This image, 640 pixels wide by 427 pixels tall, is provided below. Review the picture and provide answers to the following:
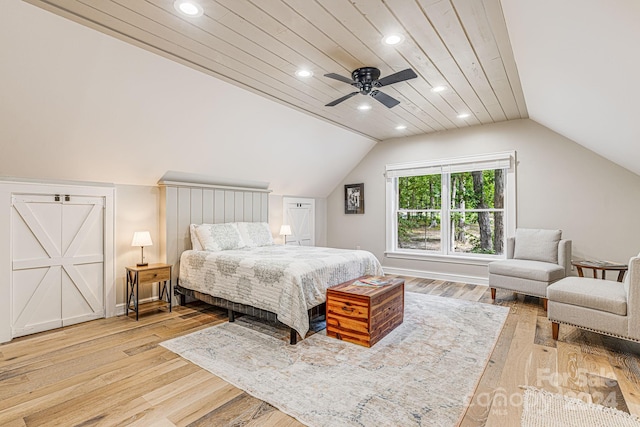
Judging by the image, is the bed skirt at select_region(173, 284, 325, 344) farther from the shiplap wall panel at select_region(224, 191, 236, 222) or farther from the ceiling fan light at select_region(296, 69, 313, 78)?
the ceiling fan light at select_region(296, 69, 313, 78)

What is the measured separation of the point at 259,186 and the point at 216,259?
2.14 metres

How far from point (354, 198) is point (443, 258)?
216 cm

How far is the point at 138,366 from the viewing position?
2541 millimetres

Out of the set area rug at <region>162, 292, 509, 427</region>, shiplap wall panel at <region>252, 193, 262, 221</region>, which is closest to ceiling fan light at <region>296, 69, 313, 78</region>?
shiplap wall panel at <region>252, 193, 262, 221</region>

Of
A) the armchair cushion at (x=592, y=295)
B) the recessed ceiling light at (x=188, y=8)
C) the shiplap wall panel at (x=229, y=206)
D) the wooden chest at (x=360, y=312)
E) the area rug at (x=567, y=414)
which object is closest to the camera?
the area rug at (x=567, y=414)

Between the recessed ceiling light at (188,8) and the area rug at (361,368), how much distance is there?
2686 mm

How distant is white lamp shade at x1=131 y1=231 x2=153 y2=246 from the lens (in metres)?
3.80

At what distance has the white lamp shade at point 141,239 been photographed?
12.5ft

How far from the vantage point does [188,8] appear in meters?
2.16

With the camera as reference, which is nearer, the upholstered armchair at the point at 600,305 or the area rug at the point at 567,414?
the area rug at the point at 567,414

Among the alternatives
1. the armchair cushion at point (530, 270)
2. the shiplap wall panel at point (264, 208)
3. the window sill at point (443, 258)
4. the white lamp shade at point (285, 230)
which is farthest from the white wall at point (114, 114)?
the armchair cushion at point (530, 270)

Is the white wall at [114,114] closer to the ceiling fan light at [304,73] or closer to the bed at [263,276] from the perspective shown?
the ceiling fan light at [304,73]

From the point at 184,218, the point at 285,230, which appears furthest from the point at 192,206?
the point at 285,230

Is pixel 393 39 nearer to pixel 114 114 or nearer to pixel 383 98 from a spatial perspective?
pixel 383 98
